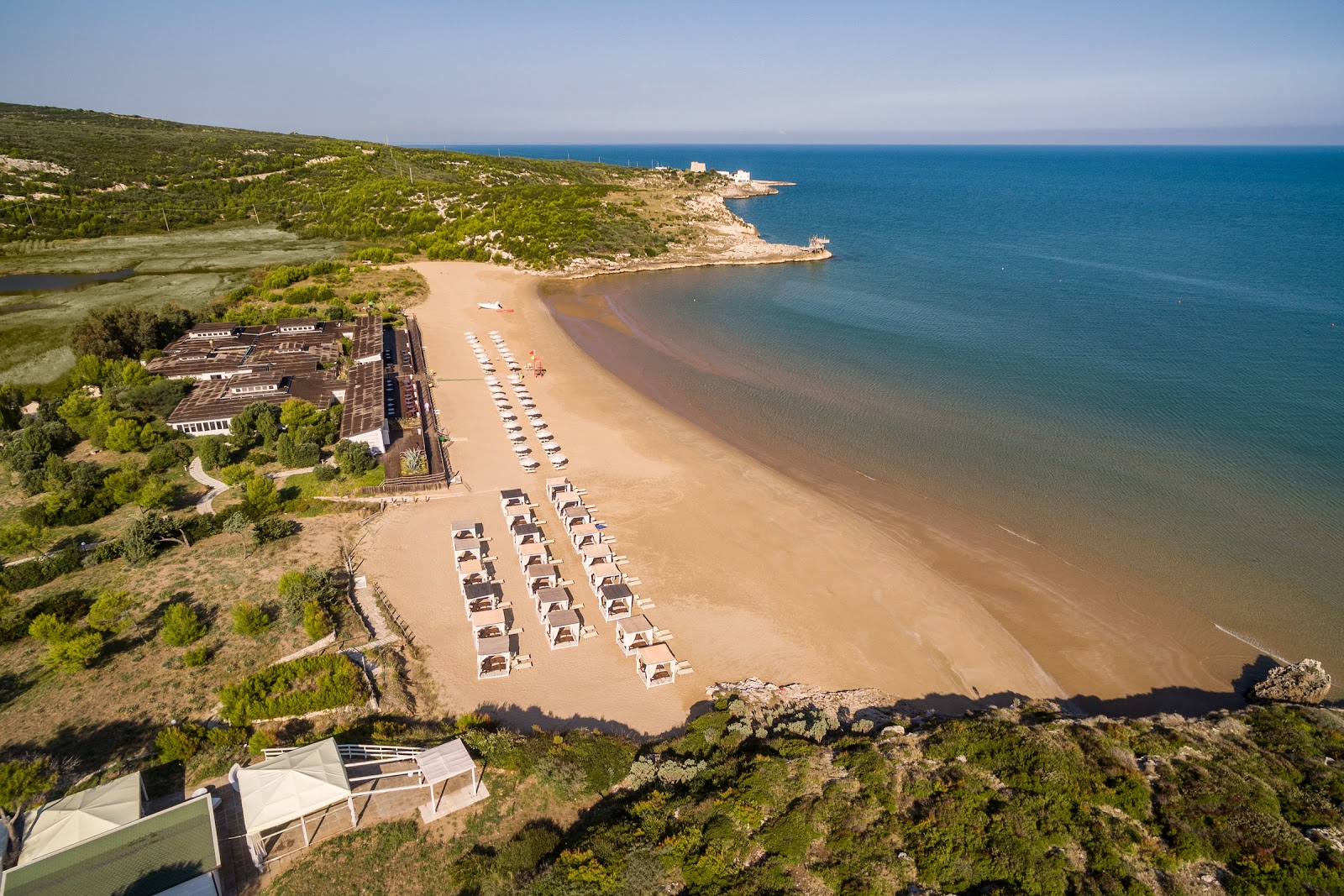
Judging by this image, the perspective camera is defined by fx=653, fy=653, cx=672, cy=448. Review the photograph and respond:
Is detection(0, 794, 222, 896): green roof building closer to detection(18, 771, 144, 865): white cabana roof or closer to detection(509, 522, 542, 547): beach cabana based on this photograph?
detection(18, 771, 144, 865): white cabana roof

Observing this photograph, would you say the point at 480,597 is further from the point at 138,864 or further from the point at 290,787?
the point at 138,864

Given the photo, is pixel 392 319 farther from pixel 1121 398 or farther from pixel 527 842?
pixel 1121 398

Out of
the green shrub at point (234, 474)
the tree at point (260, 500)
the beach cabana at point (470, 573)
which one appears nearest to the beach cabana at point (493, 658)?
the beach cabana at point (470, 573)

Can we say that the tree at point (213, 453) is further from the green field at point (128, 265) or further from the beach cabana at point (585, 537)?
the green field at point (128, 265)

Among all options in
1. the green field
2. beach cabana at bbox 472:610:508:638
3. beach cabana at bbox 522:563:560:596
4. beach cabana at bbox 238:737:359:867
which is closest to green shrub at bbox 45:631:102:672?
beach cabana at bbox 238:737:359:867

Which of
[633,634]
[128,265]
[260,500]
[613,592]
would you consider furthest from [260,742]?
Result: [128,265]

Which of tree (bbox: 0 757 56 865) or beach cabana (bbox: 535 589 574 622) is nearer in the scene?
tree (bbox: 0 757 56 865)

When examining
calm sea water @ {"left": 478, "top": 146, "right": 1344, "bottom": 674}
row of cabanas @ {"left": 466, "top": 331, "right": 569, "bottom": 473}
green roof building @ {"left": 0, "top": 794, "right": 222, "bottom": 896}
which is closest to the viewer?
green roof building @ {"left": 0, "top": 794, "right": 222, "bottom": 896}
